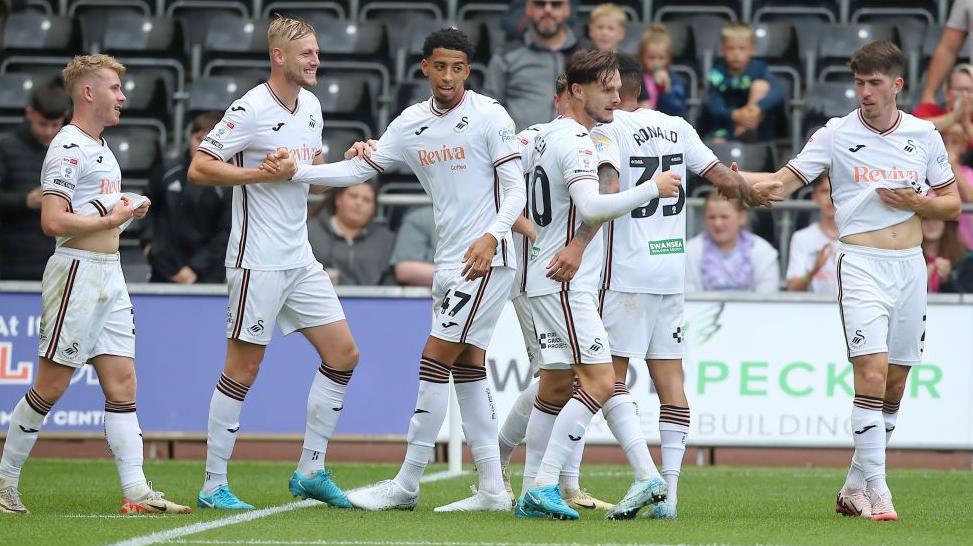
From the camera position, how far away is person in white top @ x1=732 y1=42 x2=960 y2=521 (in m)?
7.94

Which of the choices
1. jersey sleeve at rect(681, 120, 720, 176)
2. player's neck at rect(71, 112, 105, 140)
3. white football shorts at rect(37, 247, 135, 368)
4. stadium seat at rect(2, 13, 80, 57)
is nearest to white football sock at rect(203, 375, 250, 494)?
white football shorts at rect(37, 247, 135, 368)

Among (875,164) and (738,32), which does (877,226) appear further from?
(738,32)

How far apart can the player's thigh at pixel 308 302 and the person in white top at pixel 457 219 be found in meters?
0.55

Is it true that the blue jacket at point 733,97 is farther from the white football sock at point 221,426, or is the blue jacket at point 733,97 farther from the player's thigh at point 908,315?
the white football sock at point 221,426

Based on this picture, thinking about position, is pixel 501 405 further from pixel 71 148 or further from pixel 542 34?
pixel 71 148

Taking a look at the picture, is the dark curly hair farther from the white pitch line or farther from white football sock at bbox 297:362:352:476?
the white pitch line

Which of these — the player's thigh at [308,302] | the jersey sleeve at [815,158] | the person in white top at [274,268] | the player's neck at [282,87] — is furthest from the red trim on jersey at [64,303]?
the jersey sleeve at [815,158]

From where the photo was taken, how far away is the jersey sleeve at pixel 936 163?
8.16m

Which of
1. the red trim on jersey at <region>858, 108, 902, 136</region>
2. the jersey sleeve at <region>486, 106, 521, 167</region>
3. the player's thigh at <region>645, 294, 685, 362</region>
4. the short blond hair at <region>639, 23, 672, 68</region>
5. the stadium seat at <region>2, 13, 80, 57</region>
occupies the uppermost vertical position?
the stadium seat at <region>2, 13, 80, 57</region>

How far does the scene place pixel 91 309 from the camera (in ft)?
25.8

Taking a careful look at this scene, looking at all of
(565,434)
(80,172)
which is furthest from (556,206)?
(80,172)

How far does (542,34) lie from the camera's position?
13805mm

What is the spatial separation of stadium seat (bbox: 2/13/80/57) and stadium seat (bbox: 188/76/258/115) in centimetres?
185

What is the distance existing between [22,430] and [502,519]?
2.55 meters
